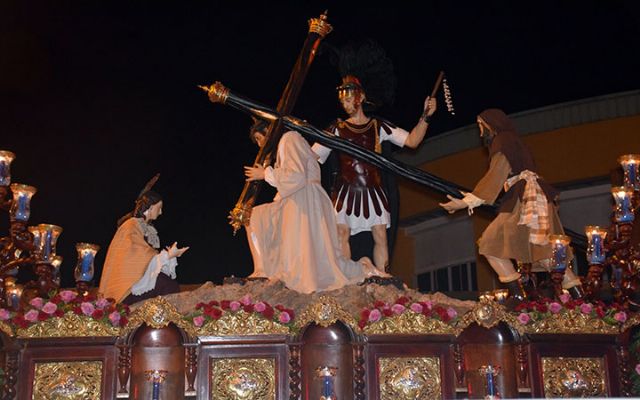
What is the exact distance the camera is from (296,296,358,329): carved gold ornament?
7590 millimetres

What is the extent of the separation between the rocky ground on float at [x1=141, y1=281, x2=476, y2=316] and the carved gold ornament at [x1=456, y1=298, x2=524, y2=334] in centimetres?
44

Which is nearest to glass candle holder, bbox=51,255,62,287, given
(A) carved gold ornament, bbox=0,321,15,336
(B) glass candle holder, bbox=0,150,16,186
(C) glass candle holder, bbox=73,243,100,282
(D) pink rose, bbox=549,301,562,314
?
(C) glass candle holder, bbox=73,243,100,282

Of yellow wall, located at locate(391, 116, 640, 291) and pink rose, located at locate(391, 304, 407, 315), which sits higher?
yellow wall, located at locate(391, 116, 640, 291)

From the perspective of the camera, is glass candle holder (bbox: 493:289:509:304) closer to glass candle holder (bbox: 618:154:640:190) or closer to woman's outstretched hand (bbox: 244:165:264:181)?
glass candle holder (bbox: 618:154:640:190)

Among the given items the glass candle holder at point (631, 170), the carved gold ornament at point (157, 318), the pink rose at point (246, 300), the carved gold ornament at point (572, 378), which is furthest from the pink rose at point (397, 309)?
the glass candle holder at point (631, 170)

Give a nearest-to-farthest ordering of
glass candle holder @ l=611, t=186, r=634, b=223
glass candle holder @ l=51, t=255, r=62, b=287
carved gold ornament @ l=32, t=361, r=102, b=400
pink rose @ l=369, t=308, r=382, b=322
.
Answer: carved gold ornament @ l=32, t=361, r=102, b=400 < pink rose @ l=369, t=308, r=382, b=322 < glass candle holder @ l=611, t=186, r=634, b=223 < glass candle holder @ l=51, t=255, r=62, b=287

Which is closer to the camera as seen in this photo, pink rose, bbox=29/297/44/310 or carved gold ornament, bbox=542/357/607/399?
pink rose, bbox=29/297/44/310

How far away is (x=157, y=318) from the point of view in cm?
749

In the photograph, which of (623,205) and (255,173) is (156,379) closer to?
(255,173)

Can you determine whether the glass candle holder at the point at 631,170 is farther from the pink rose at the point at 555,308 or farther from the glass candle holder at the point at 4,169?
the glass candle holder at the point at 4,169

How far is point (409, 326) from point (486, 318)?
65 cm

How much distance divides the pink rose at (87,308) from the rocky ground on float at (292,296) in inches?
36.6

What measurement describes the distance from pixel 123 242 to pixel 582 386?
453 centimetres

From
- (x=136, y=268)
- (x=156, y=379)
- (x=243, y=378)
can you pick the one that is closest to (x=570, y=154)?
(x=136, y=268)
